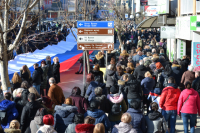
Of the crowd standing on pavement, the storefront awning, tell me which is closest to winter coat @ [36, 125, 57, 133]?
the crowd standing on pavement

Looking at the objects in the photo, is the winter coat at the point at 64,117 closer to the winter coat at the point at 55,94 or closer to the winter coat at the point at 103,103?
the winter coat at the point at 103,103

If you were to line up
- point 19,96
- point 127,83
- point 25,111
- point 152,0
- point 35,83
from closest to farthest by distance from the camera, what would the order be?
point 25,111 < point 19,96 < point 127,83 < point 35,83 < point 152,0

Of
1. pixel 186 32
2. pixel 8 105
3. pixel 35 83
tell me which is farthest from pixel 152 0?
pixel 8 105

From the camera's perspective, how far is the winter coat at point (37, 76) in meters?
11.3

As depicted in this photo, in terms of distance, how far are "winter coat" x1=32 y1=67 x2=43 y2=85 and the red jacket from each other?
16.9 feet

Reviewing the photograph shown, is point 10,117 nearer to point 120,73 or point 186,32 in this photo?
point 120,73

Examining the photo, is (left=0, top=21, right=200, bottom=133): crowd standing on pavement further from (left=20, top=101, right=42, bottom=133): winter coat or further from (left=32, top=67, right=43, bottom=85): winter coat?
(left=32, top=67, right=43, bottom=85): winter coat

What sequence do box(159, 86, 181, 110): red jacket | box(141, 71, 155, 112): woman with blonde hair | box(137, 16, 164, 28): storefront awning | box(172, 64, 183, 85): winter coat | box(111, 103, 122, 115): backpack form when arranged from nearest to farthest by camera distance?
box(111, 103, 122, 115): backpack
box(159, 86, 181, 110): red jacket
box(141, 71, 155, 112): woman with blonde hair
box(172, 64, 183, 85): winter coat
box(137, 16, 164, 28): storefront awning

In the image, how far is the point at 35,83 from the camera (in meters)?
11.4

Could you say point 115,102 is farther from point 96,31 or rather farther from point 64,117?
point 96,31

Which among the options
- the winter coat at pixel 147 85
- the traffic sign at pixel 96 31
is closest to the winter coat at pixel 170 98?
the winter coat at pixel 147 85

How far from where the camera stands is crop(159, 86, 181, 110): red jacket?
7652 mm

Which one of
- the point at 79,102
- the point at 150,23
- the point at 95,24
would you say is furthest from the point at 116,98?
the point at 150,23

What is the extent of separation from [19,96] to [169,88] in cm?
353
